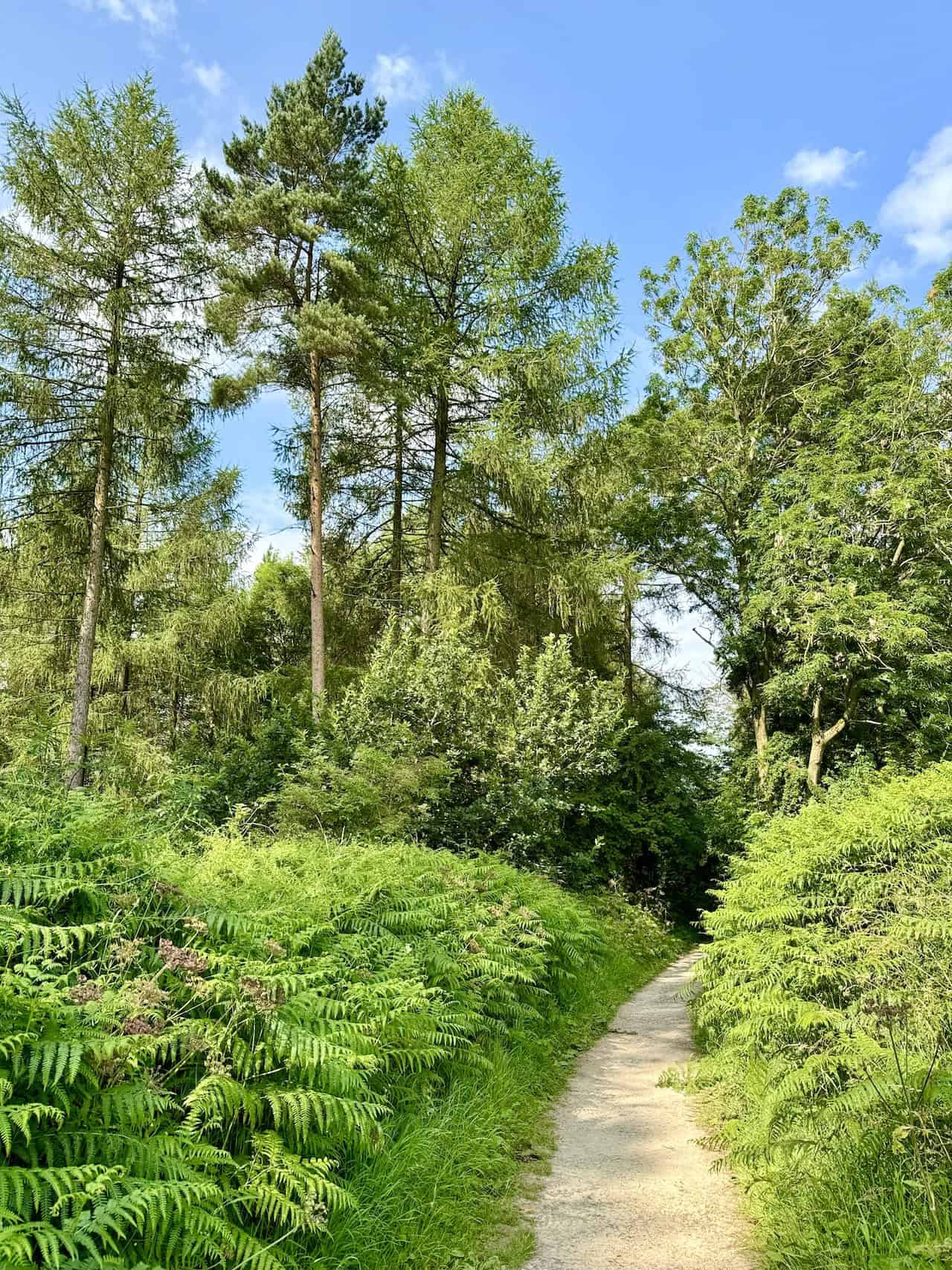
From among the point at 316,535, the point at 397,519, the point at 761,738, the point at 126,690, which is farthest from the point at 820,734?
the point at 126,690

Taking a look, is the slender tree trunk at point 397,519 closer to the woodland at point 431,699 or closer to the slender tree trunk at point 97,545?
the woodland at point 431,699

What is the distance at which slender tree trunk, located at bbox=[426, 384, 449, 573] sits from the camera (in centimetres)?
1736

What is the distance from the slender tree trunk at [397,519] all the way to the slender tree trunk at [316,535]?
2.09m

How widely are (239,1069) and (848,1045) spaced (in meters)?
2.89

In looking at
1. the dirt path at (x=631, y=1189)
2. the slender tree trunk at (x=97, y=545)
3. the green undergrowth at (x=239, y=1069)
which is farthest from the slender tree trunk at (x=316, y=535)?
the dirt path at (x=631, y=1189)

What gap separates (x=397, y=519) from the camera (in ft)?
63.4

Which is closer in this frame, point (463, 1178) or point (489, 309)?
point (463, 1178)

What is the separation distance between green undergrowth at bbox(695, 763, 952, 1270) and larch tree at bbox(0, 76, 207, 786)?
11.5 m

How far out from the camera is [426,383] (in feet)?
54.9

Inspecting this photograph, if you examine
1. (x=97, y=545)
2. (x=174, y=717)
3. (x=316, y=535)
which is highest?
(x=316, y=535)

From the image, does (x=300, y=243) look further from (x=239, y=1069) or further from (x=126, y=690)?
(x=239, y=1069)

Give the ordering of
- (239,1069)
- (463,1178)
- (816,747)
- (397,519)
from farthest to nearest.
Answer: (397,519), (816,747), (463,1178), (239,1069)

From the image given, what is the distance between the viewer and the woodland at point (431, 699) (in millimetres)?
3277

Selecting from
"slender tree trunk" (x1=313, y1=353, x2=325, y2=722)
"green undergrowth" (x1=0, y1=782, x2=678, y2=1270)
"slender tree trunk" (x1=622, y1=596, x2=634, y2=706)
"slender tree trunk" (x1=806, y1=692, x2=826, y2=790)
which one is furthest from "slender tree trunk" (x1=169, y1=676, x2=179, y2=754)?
"slender tree trunk" (x1=806, y1=692, x2=826, y2=790)
